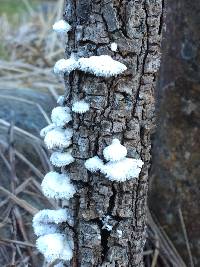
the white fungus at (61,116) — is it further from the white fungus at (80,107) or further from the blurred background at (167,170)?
the blurred background at (167,170)

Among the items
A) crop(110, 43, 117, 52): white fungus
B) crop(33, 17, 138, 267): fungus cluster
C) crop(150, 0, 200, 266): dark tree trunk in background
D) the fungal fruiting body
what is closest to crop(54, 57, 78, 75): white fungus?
crop(33, 17, 138, 267): fungus cluster

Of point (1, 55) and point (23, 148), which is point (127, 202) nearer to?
point (23, 148)

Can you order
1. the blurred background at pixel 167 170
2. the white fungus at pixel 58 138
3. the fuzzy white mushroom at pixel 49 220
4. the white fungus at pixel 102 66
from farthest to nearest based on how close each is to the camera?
1. the blurred background at pixel 167 170
2. the fuzzy white mushroom at pixel 49 220
3. the white fungus at pixel 58 138
4. the white fungus at pixel 102 66

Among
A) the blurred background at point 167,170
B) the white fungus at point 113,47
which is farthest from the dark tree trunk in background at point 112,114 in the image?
the blurred background at point 167,170

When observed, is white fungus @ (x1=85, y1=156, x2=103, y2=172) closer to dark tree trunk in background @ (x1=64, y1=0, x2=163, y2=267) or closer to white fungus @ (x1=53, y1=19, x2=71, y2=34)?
dark tree trunk in background @ (x1=64, y1=0, x2=163, y2=267)

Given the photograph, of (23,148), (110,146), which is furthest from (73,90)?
(23,148)

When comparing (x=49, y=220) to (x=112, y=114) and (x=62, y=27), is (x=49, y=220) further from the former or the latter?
(x=62, y=27)

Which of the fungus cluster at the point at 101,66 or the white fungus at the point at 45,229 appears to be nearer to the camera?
the fungus cluster at the point at 101,66

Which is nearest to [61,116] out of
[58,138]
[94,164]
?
[58,138]
